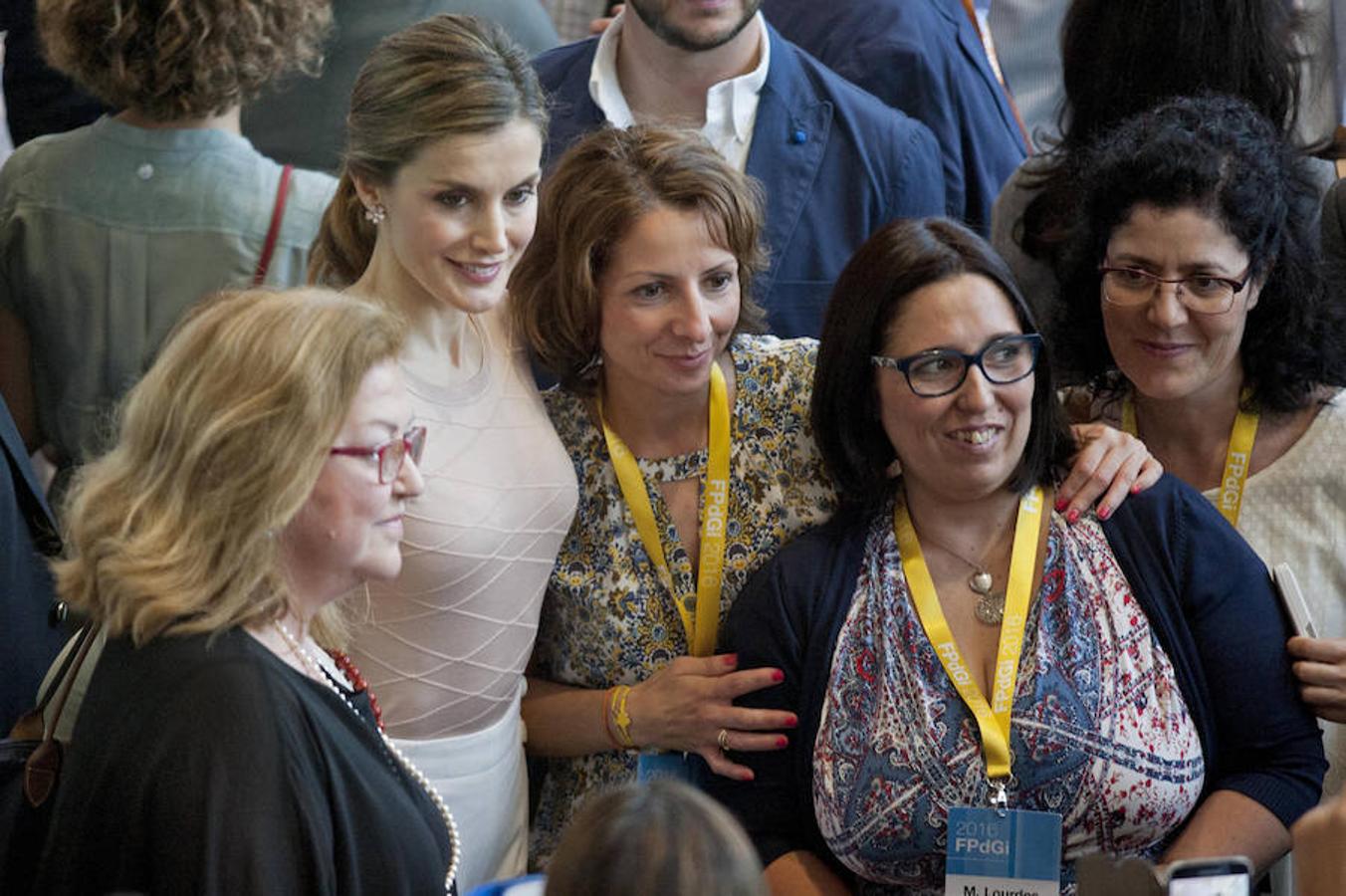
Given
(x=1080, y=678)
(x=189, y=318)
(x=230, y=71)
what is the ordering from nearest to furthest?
1. (x=189, y=318)
2. (x=1080, y=678)
3. (x=230, y=71)

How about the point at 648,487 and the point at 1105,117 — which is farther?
the point at 1105,117

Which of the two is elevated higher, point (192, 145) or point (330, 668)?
point (192, 145)

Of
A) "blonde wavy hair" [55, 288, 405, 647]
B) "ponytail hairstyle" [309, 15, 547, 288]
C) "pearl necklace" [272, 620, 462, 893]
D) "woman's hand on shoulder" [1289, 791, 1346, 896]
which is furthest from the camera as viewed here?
"ponytail hairstyle" [309, 15, 547, 288]

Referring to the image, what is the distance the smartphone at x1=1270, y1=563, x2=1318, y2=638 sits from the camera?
2701 mm

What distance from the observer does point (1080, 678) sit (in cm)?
261

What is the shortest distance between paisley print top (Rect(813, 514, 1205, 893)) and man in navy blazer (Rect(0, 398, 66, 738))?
1118 millimetres

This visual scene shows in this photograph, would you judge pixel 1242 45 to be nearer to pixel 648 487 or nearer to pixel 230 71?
pixel 648 487

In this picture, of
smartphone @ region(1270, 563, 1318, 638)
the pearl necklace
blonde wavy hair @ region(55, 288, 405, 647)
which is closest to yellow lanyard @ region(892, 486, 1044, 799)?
smartphone @ region(1270, 563, 1318, 638)

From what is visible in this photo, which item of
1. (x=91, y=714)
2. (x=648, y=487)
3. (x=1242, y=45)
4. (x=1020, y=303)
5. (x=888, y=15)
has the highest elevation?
(x=888, y=15)

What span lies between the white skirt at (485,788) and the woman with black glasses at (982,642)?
0.32 meters

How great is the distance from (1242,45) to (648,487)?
1.28m

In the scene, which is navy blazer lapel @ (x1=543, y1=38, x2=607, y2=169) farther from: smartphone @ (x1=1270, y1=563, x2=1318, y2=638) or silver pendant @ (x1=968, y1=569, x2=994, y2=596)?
smartphone @ (x1=1270, y1=563, x2=1318, y2=638)

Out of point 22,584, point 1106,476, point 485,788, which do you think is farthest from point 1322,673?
point 22,584

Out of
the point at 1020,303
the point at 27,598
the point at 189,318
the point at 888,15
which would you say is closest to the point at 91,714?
the point at 189,318
